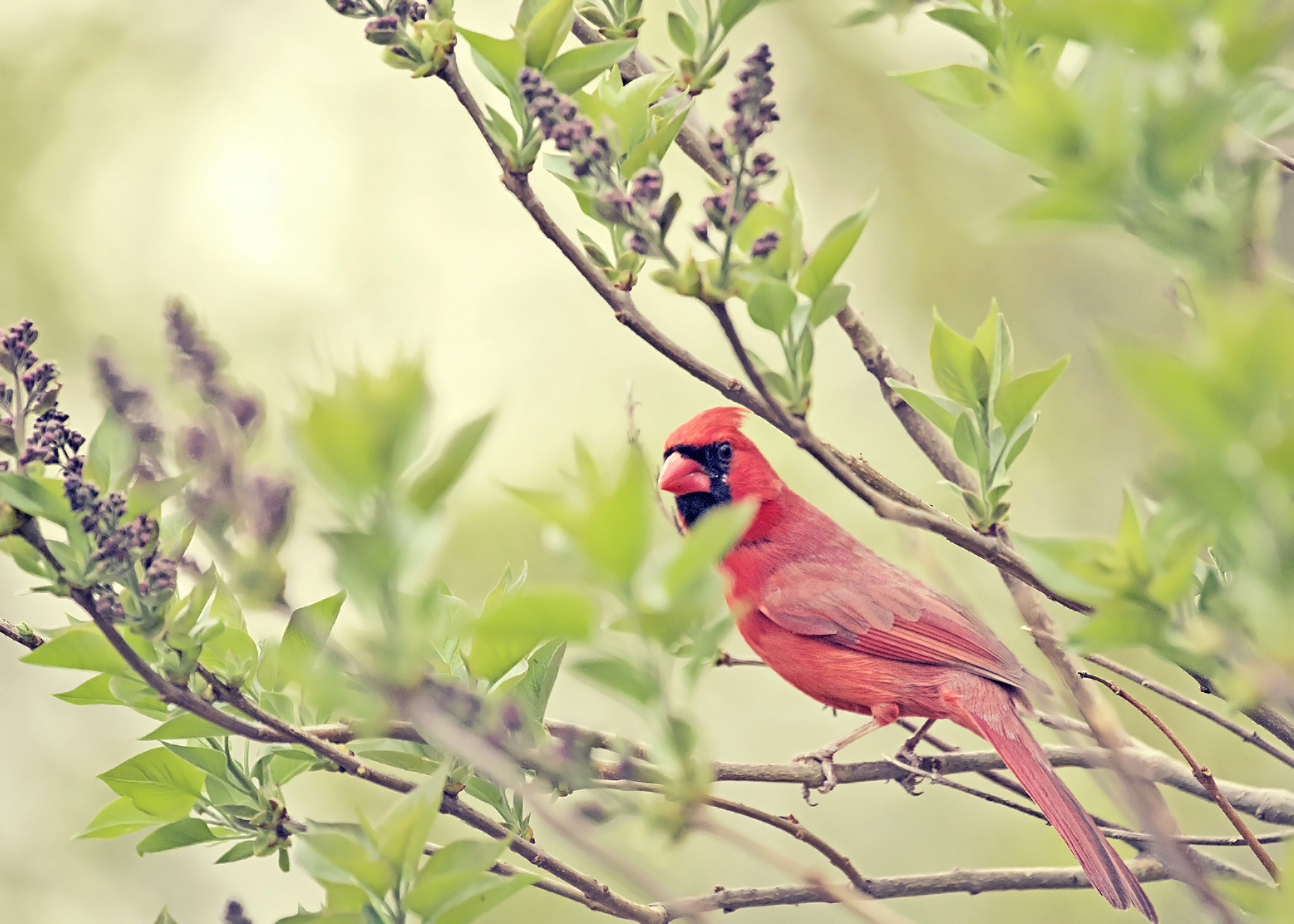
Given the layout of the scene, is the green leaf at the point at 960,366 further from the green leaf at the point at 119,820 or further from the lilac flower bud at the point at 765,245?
the green leaf at the point at 119,820

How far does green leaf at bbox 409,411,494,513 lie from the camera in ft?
2.06

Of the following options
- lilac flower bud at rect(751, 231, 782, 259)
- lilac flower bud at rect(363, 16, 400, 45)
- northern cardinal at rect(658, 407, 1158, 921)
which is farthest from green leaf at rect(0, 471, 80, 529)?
northern cardinal at rect(658, 407, 1158, 921)

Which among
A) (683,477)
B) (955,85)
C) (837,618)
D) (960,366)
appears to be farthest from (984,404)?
(683,477)

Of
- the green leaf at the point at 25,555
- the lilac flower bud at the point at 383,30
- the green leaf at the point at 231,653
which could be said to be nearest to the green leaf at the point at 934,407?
the lilac flower bud at the point at 383,30

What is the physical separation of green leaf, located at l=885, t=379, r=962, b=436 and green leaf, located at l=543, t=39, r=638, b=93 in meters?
0.41

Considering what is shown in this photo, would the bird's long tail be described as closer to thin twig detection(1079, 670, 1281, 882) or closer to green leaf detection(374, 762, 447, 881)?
thin twig detection(1079, 670, 1281, 882)

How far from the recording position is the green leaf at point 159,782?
1104 millimetres

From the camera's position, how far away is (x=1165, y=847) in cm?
62

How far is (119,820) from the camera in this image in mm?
1131

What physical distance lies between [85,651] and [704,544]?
2.05 feet

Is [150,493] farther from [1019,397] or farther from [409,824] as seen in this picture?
[1019,397]

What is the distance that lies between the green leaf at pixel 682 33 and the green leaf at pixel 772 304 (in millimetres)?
402

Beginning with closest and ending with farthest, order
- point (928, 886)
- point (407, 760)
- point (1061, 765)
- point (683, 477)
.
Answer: point (407, 760), point (928, 886), point (1061, 765), point (683, 477)

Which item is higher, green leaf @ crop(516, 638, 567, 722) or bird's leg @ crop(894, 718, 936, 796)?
green leaf @ crop(516, 638, 567, 722)
